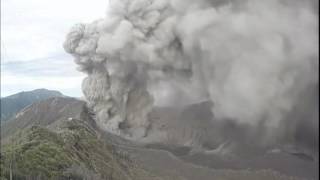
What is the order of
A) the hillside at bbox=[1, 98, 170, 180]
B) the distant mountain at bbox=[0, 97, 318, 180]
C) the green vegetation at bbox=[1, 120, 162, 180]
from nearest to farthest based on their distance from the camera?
1. the green vegetation at bbox=[1, 120, 162, 180]
2. the hillside at bbox=[1, 98, 170, 180]
3. the distant mountain at bbox=[0, 97, 318, 180]

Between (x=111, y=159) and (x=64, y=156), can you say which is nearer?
(x=64, y=156)

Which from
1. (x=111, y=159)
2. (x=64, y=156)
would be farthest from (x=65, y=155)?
(x=111, y=159)

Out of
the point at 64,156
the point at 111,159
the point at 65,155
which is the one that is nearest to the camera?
the point at 64,156

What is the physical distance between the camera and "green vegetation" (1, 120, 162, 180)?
69375mm

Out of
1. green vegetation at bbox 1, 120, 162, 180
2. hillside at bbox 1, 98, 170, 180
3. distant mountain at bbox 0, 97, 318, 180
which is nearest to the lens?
green vegetation at bbox 1, 120, 162, 180

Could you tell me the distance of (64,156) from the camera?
88.1m

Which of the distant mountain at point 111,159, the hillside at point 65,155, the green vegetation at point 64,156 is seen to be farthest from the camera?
the distant mountain at point 111,159

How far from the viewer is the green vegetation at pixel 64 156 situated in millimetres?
69375

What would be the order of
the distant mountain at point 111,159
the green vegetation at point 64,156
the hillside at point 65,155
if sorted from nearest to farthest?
the green vegetation at point 64,156 < the hillside at point 65,155 < the distant mountain at point 111,159

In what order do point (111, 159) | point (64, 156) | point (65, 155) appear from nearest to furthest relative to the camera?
point (64, 156)
point (65, 155)
point (111, 159)

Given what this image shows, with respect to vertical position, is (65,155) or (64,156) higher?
(65,155)

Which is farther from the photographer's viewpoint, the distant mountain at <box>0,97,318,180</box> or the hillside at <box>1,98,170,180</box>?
the distant mountain at <box>0,97,318,180</box>

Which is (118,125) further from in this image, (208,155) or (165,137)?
(165,137)

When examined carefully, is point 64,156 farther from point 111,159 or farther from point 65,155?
point 111,159
